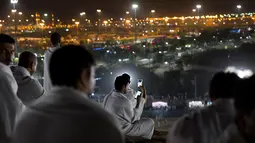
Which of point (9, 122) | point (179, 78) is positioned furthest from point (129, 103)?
point (179, 78)

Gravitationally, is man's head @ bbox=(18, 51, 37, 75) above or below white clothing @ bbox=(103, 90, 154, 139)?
above

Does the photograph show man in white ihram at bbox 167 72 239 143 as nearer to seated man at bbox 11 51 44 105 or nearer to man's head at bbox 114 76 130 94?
seated man at bbox 11 51 44 105

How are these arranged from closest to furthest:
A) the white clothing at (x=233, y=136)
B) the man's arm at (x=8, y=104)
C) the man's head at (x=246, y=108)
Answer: the man's head at (x=246, y=108) < the white clothing at (x=233, y=136) < the man's arm at (x=8, y=104)

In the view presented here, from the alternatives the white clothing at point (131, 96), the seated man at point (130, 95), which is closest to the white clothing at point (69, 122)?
the seated man at point (130, 95)

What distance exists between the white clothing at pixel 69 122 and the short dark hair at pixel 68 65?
0.06 meters

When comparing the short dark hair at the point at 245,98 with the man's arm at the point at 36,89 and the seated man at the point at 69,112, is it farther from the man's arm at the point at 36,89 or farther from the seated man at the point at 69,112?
the man's arm at the point at 36,89

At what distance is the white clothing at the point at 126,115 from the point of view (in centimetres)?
801

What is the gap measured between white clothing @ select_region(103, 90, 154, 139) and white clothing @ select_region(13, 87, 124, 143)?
5.18 meters

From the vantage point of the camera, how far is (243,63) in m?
41.4

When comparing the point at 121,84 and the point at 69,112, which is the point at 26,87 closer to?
the point at 121,84

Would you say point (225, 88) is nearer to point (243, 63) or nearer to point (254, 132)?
point (254, 132)

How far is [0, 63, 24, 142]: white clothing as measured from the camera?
406cm

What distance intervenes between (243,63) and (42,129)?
4007 cm

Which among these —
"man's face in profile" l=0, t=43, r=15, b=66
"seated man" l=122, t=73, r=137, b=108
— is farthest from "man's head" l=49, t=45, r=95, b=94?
"seated man" l=122, t=73, r=137, b=108
